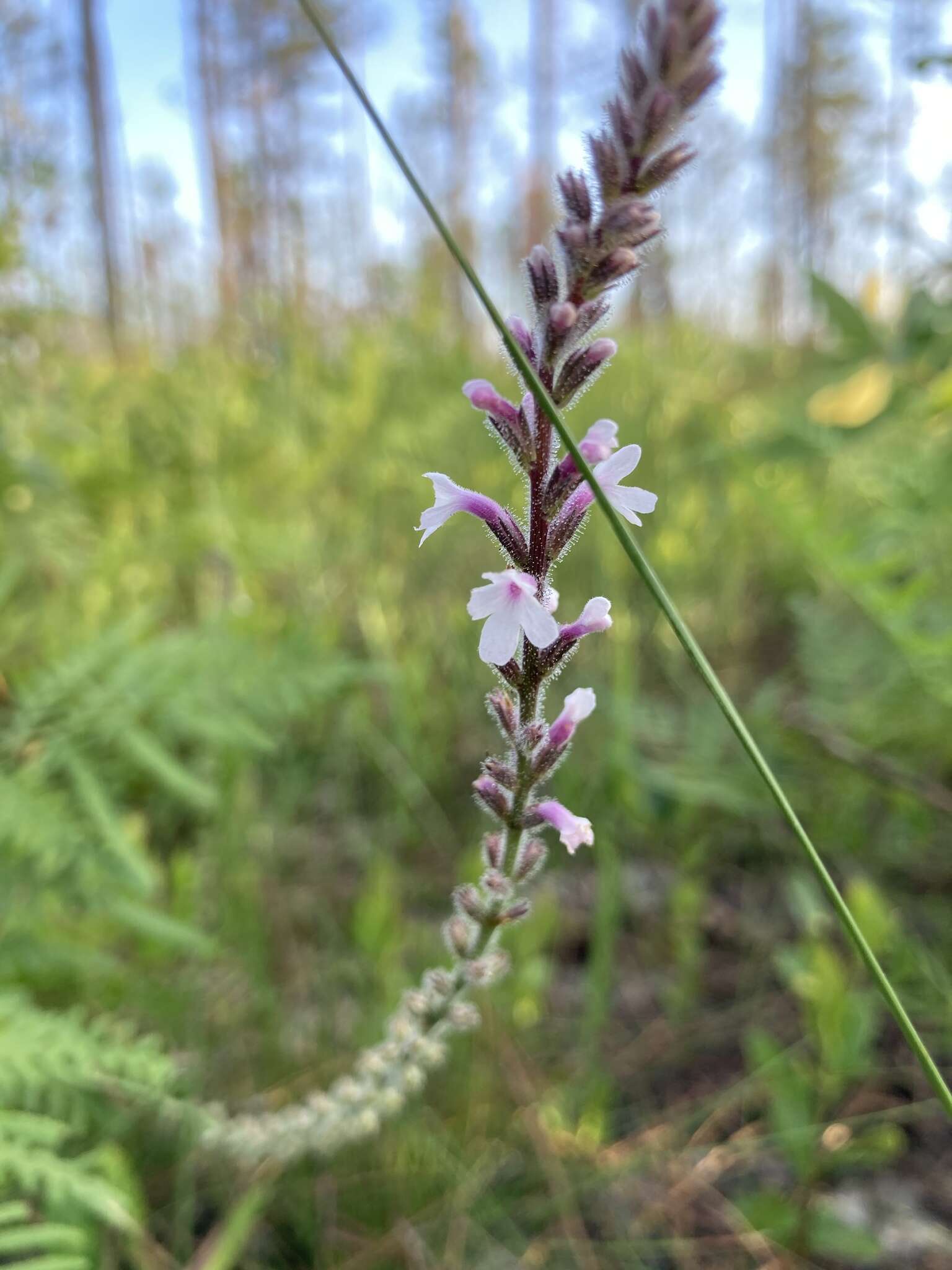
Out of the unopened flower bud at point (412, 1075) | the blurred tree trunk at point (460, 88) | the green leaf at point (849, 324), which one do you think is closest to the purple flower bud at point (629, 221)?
the unopened flower bud at point (412, 1075)

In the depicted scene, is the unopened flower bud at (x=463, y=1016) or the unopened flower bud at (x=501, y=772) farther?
the unopened flower bud at (x=463, y=1016)

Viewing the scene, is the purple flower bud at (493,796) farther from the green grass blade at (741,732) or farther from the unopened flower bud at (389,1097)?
the unopened flower bud at (389,1097)

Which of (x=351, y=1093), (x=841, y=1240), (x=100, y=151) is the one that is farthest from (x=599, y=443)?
(x=100, y=151)

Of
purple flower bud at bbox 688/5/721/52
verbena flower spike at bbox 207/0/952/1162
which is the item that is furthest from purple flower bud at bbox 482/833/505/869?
purple flower bud at bbox 688/5/721/52

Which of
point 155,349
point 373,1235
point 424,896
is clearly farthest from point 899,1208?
point 155,349

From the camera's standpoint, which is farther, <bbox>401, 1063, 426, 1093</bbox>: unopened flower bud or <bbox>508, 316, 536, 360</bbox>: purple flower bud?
<bbox>401, 1063, 426, 1093</bbox>: unopened flower bud

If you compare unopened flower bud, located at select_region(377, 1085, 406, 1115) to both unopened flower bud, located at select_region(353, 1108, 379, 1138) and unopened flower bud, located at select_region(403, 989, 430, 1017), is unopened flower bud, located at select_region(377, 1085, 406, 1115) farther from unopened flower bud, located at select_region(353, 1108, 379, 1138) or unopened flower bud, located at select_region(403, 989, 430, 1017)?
unopened flower bud, located at select_region(403, 989, 430, 1017)

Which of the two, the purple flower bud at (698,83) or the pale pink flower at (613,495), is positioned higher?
the purple flower bud at (698,83)
